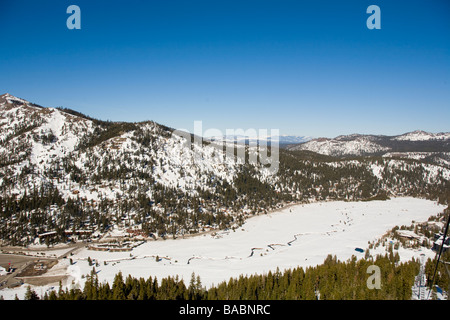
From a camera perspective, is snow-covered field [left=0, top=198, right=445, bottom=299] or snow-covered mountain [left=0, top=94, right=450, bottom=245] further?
snow-covered mountain [left=0, top=94, right=450, bottom=245]

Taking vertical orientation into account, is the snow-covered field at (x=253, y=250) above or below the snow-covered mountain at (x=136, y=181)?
below

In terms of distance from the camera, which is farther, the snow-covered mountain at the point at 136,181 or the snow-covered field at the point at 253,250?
the snow-covered mountain at the point at 136,181

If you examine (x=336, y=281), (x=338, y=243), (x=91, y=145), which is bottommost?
(x=338, y=243)

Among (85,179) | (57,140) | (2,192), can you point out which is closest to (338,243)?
(85,179)

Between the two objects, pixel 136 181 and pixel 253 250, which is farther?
pixel 136 181

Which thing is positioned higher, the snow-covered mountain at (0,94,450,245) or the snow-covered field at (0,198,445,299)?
the snow-covered mountain at (0,94,450,245)

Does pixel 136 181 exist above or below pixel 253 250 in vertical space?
above

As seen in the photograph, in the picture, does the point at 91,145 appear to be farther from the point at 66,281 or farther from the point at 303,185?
the point at 303,185
